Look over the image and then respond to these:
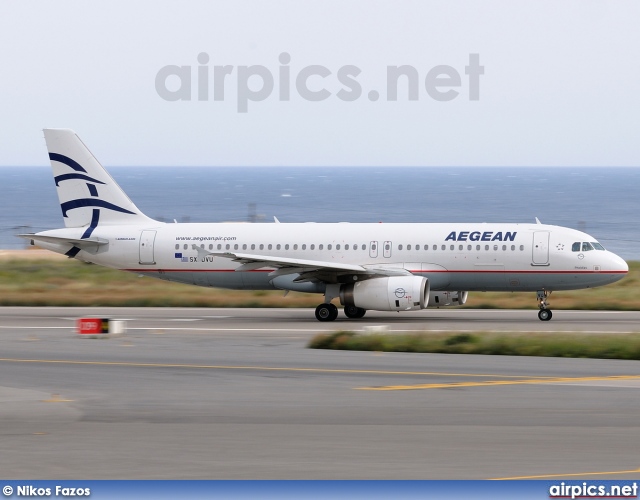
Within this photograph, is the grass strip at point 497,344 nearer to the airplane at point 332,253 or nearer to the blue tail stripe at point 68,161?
the airplane at point 332,253

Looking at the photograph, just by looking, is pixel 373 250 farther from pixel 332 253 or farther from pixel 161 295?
pixel 161 295

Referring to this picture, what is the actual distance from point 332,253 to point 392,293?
3.78m

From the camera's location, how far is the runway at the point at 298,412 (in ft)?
43.8

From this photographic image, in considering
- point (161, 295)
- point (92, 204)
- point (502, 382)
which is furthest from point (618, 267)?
point (161, 295)

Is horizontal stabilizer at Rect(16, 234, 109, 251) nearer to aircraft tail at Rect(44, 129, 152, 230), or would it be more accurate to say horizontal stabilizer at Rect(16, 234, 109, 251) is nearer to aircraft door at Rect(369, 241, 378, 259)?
aircraft tail at Rect(44, 129, 152, 230)

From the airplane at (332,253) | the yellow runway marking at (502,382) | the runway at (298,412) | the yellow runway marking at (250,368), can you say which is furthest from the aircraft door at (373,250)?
the yellow runway marking at (502,382)

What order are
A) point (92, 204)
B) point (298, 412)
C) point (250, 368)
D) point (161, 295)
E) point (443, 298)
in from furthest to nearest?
point (161, 295)
point (92, 204)
point (443, 298)
point (250, 368)
point (298, 412)

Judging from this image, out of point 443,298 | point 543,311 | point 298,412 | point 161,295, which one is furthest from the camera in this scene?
point 161,295

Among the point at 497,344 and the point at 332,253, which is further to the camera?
the point at 332,253

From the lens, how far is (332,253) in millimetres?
37375

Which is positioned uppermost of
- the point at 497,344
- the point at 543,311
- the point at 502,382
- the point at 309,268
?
the point at 309,268

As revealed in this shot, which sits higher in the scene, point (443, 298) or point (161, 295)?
point (161, 295)

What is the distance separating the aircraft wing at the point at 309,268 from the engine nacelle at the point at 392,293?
507 millimetres

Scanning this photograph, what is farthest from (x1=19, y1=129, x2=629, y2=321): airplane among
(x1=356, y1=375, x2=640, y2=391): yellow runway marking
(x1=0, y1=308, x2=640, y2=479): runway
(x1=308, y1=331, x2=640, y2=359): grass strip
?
(x1=356, y1=375, x2=640, y2=391): yellow runway marking
